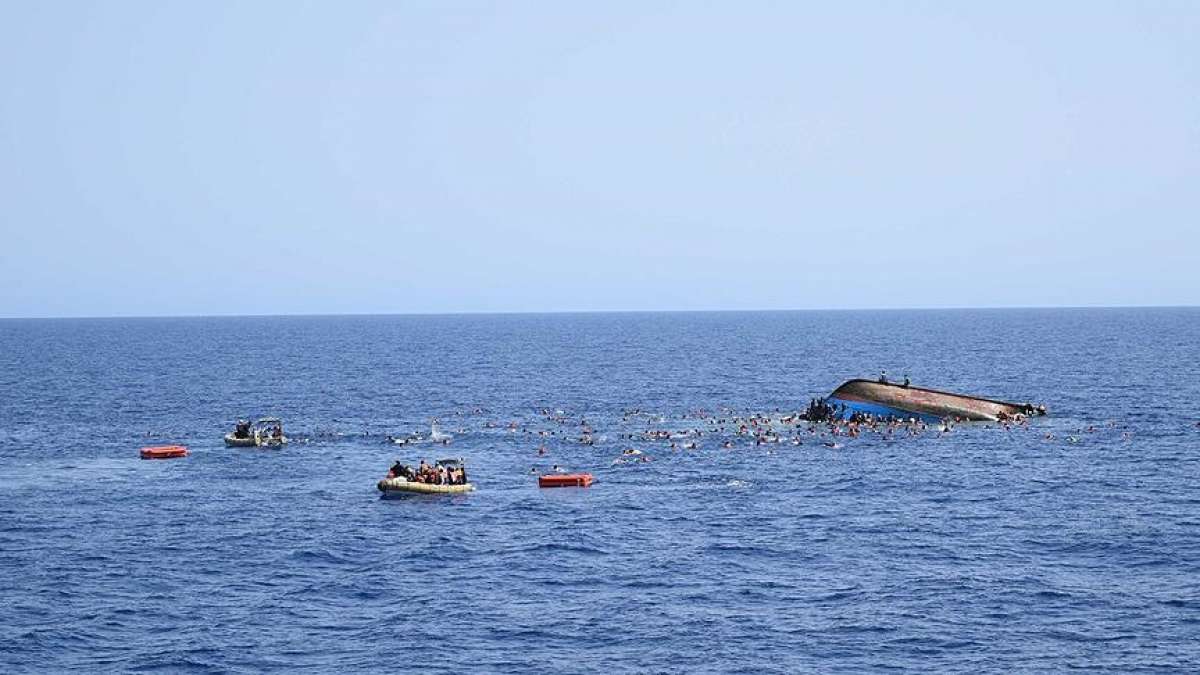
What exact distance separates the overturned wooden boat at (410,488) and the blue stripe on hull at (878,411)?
5315 cm

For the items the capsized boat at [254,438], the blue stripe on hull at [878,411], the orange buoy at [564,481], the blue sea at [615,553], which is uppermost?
the blue stripe on hull at [878,411]

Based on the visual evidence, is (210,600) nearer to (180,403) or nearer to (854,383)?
(854,383)

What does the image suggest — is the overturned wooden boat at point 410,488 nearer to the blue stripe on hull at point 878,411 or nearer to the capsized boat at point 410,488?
the capsized boat at point 410,488

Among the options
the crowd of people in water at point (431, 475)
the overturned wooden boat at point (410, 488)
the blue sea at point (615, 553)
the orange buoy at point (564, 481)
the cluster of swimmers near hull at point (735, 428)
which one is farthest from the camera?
the cluster of swimmers near hull at point (735, 428)

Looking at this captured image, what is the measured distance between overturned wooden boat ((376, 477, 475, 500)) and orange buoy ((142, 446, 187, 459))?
27.8 m

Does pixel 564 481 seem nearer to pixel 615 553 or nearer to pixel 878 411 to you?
pixel 615 553

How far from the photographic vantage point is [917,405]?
130 m

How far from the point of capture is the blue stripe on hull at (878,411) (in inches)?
5079

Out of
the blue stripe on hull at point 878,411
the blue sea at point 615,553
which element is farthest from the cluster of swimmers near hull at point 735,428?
the blue sea at point 615,553

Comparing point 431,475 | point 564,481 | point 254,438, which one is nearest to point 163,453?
point 254,438

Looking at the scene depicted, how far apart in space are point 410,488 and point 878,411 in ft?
189

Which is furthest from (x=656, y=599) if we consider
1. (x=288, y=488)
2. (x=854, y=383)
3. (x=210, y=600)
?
(x=854, y=383)

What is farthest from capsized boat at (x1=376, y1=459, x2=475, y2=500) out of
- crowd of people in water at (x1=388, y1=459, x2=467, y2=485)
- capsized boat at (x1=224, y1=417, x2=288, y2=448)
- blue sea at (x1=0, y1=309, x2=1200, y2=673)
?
capsized boat at (x1=224, y1=417, x2=288, y2=448)

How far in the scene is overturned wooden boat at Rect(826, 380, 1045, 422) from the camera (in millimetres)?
129375
